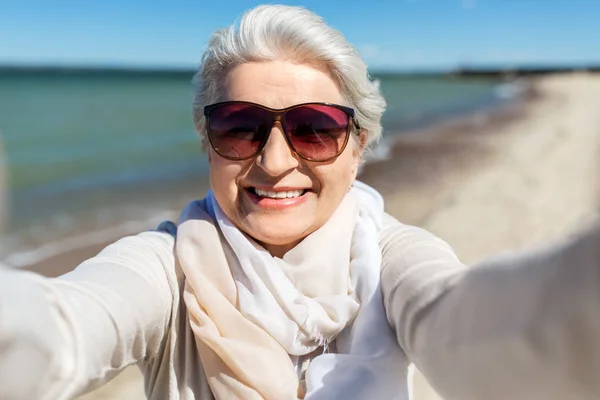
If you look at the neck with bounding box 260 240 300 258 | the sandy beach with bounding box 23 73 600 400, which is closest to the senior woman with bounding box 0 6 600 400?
the neck with bounding box 260 240 300 258

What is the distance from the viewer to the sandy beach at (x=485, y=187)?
5.77 m

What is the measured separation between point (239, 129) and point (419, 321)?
2.88 ft

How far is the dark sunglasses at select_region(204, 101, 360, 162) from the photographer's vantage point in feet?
5.65

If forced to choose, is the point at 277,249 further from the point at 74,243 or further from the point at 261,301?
the point at 74,243

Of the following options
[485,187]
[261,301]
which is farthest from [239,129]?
[485,187]

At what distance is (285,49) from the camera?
170cm

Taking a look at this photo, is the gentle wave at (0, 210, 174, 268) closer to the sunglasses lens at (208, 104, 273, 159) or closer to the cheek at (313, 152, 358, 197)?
the sunglasses lens at (208, 104, 273, 159)

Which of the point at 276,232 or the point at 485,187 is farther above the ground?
the point at 276,232

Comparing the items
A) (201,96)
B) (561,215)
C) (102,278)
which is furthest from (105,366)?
(561,215)

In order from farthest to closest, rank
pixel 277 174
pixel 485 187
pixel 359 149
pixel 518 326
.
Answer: pixel 485 187
pixel 359 149
pixel 277 174
pixel 518 326

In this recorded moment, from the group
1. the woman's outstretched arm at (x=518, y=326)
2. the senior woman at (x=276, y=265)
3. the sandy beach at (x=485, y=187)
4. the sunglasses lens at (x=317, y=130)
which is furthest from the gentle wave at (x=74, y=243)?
the woman's outstretched arm at (x=518, y=326)

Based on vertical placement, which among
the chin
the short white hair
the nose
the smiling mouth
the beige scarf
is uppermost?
the short white hair

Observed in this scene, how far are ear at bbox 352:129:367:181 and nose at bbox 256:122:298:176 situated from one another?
0.29 meters

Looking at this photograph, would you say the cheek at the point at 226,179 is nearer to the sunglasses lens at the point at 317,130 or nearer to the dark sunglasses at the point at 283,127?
the dark sunglasses at the point at 283,127
